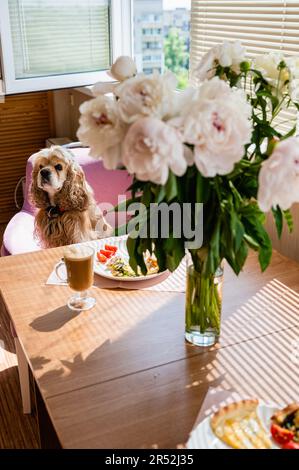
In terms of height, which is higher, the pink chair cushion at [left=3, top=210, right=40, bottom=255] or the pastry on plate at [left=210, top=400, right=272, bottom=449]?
the pastry on plate at [left=210, top=400, right=272, bottom=449]

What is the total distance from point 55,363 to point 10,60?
6.18 feet


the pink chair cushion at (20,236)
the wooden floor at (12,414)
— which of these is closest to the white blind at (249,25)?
the pink chair cushion at (20,236)

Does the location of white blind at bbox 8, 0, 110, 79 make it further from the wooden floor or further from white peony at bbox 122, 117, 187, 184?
white peony at bbox 122, 117, 187, 184

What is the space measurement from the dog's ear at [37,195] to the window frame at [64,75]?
0.56m

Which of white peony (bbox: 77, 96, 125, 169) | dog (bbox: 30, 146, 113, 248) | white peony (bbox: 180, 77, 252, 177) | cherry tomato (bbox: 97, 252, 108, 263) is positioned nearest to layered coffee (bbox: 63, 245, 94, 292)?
cherry tomato (bbox: 97, 252, 108, 263)

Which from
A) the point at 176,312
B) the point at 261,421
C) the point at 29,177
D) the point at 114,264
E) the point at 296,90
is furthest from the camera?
the point at 29,177

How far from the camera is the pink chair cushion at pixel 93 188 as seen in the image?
251 cm

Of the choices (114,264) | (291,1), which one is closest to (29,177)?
(114,264)

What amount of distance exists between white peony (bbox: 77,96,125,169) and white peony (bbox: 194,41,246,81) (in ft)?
0.94

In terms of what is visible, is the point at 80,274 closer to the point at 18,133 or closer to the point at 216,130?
the point at 216,130

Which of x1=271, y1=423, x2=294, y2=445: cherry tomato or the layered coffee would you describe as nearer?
x1=271, y1=423, x2=294, y2=445: cherry tomato

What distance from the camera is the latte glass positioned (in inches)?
55.9
